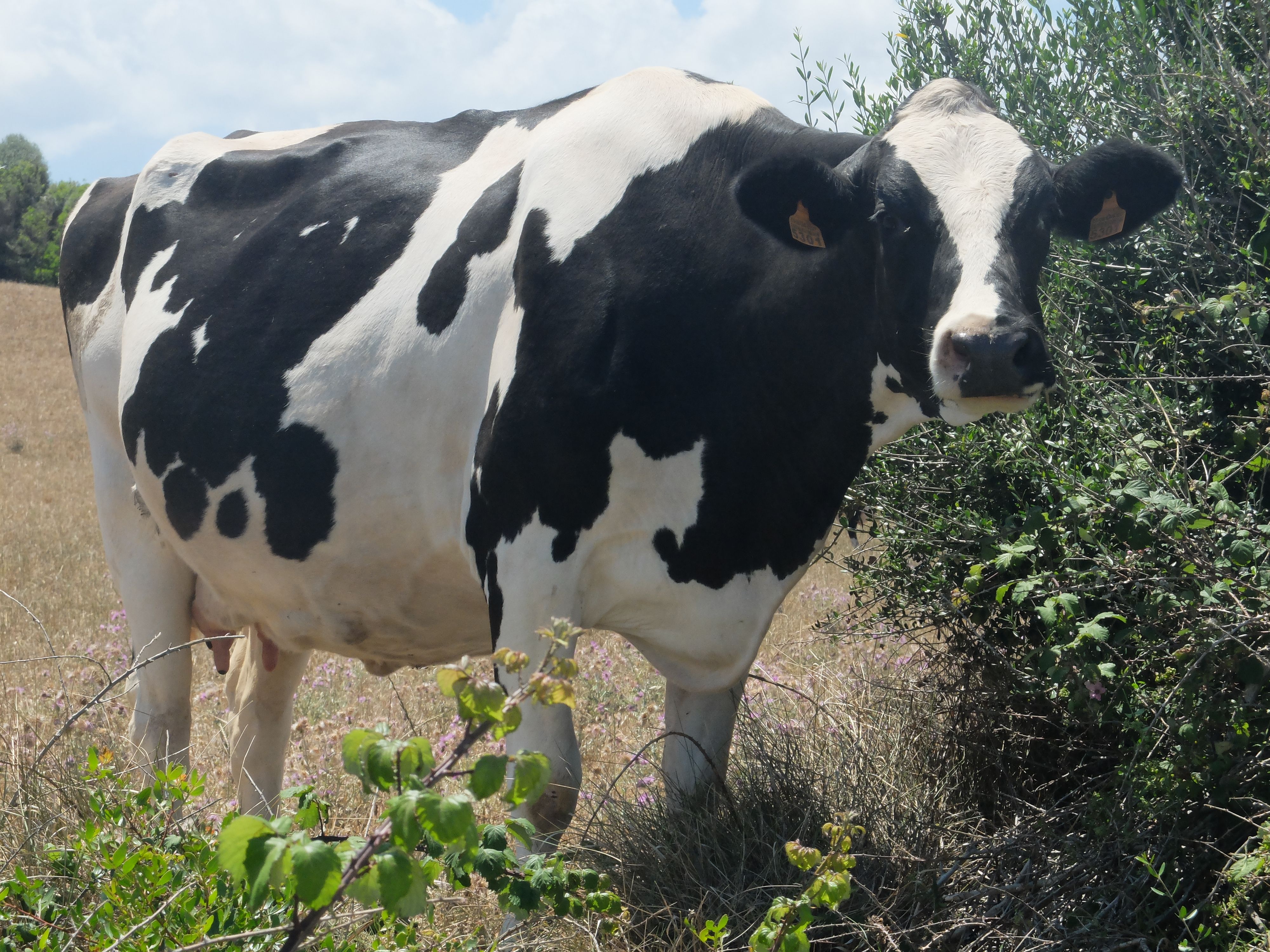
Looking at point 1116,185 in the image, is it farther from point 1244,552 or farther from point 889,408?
point 1244,552

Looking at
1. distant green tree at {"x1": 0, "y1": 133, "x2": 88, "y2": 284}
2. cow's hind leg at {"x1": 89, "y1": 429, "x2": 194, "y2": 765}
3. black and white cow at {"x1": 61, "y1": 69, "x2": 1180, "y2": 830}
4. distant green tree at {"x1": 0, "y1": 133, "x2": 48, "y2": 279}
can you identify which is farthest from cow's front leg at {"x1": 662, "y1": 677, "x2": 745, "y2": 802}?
distant green tree at {"x1": 0, "y1": 133, "x2": 48, "y2": 279}

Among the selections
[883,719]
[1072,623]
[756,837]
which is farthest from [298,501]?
[1072,623]

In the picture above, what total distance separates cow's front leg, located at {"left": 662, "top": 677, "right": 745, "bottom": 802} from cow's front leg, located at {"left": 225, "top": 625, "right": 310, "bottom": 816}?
1657 millimetres

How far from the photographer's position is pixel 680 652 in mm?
3471

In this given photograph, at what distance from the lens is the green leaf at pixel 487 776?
1.45 m

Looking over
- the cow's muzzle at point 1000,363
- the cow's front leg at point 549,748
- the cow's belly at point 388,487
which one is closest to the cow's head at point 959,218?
the cow's muzzle at point 1000,363

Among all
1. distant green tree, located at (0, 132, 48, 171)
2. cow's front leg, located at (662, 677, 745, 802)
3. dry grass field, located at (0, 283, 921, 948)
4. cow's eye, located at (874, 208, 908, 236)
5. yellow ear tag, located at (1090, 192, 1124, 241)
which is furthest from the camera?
distant green tree, located at (0, 132, 48, 171)

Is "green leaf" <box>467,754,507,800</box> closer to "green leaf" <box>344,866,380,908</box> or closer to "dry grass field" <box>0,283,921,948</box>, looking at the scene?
"green leaf" <box>344,866,380,908</box>

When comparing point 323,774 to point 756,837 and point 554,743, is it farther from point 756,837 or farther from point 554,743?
point 756,837

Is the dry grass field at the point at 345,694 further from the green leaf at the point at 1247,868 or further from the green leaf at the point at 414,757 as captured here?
the green leaf at the point at 414,757

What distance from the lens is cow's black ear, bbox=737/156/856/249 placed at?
10.1ft

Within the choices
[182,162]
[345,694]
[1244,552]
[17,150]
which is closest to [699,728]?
[1244,552]

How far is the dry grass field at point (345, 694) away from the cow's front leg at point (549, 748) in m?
0.15

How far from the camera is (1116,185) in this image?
3283 millimetres
